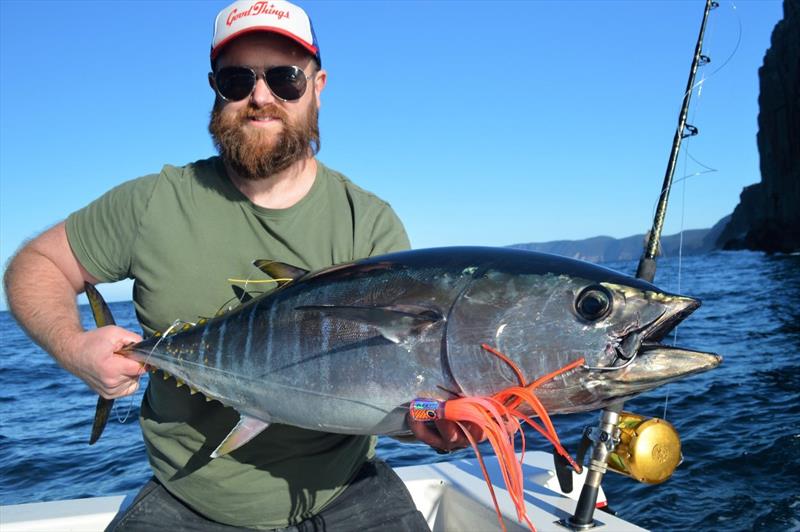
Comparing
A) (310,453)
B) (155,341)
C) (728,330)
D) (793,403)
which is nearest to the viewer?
(155,341)

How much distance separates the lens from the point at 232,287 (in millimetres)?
2686

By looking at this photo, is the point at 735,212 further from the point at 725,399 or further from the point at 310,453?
the point at 310,453

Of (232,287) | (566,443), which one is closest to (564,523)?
(232,287)

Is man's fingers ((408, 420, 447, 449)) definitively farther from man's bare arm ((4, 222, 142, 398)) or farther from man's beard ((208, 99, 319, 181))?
man's beard ((208, 99, 319, 181))

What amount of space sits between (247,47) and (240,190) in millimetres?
645

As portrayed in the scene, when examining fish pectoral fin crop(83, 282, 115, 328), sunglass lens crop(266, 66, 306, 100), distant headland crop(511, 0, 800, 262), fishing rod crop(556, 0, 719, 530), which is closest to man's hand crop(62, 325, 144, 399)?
fish pectoral fin crop(83, 282, 115, 328)

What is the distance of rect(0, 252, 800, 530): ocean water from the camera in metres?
5.65

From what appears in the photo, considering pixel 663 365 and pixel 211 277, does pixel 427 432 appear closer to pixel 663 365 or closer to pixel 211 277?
pixel 663 365

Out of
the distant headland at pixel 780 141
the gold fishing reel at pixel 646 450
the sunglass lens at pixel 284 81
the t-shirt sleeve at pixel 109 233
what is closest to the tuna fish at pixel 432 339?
the t-shirt sleeve at pixel 109 233

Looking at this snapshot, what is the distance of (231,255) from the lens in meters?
2.70

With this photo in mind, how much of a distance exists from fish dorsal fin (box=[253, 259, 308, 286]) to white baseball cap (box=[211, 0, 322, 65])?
1085mm

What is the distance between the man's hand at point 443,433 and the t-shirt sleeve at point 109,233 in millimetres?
1569

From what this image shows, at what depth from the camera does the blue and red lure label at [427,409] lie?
178 cm

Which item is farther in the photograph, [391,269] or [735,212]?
[735,212]
